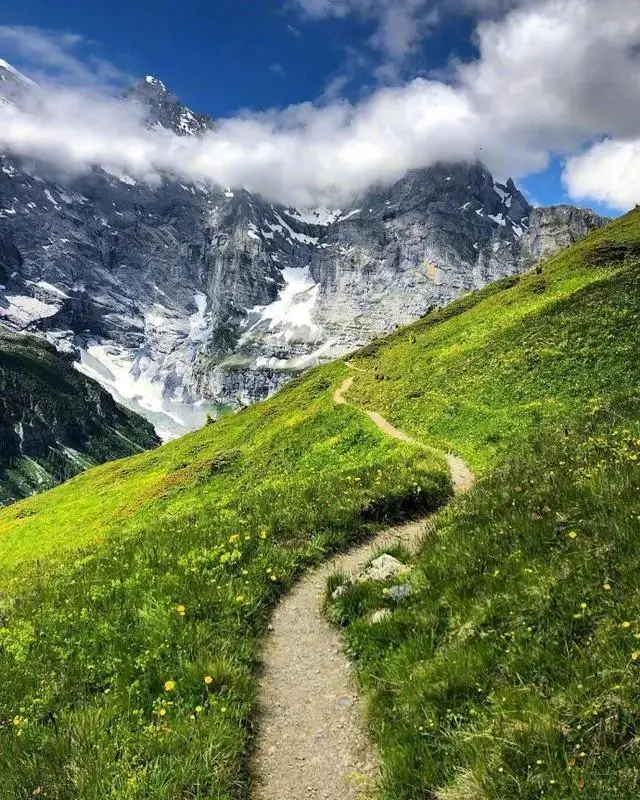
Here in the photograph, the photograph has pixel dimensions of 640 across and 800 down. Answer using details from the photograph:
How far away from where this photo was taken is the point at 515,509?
455 inches

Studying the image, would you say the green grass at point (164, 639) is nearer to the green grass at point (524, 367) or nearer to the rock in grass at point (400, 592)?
the rock in grass at point (400, 592)

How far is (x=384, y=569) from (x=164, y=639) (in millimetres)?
4793

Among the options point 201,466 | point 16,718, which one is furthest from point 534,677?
point 201,466

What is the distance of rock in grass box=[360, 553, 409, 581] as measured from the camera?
11645 millimetres

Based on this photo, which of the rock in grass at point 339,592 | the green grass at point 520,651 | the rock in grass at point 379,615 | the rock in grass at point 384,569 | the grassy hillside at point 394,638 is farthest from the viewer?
the rock in grass at point 384,569

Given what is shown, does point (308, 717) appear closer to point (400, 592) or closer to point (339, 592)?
point (400, 592)

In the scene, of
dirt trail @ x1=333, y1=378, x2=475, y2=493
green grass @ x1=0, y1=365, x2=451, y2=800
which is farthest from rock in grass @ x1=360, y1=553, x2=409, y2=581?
dirt trail @ x1=333, y1=378, x2=475, y2=493

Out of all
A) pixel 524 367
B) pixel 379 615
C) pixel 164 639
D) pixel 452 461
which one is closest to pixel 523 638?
pixel 379 615

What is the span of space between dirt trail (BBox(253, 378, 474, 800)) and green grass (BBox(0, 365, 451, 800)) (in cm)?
37

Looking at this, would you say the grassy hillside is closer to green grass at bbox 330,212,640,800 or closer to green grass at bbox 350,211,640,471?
green grass at bbox 330,212,640,800

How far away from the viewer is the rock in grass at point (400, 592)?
10156 mm

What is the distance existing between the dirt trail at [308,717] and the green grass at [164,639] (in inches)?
14.4

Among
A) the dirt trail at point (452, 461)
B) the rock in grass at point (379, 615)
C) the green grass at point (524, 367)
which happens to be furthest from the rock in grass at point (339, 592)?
the green grass at point (524, 367)

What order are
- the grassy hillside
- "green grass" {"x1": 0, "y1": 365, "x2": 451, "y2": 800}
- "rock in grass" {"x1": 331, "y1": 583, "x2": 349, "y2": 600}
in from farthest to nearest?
"rock in grass" {"x1": 331, "y1": 583, "x2": 349, "y2": 600} < "green grass" {"x1": 0, "y1": 365, "x2": 451, "y2": 800} < the grassy hillside
